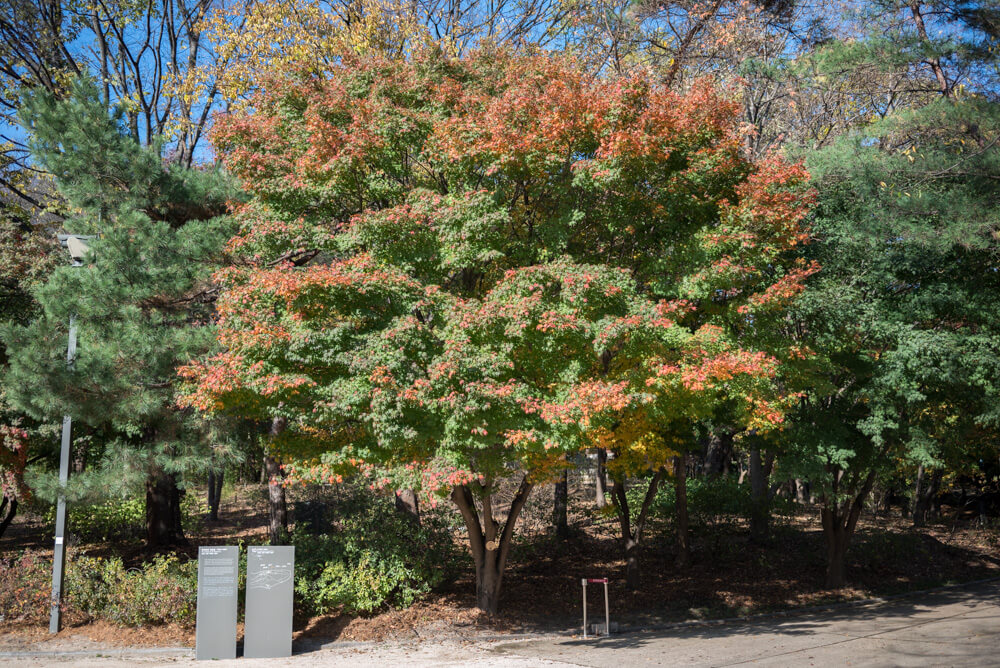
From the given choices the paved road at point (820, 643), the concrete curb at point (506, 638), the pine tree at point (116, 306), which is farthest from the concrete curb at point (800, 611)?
the pine tree at point (116, 306)

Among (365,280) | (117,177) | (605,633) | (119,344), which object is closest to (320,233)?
(365,280)

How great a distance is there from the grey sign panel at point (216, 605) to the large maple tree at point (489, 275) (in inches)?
65.5

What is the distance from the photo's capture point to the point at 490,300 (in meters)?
10.5

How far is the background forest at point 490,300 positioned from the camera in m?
10.5

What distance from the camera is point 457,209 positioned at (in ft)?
35.9

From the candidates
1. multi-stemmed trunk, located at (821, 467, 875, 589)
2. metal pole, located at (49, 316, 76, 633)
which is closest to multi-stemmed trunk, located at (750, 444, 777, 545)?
multi-stemmed trunk, located at (821, 467, 875, 589)

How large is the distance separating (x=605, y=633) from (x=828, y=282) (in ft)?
24.3

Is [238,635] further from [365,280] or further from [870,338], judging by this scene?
[870,338]

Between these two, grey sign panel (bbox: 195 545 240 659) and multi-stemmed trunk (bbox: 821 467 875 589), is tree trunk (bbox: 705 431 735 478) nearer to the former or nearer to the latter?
multi-stemmed trunk (bbox: 821 467 875 589)

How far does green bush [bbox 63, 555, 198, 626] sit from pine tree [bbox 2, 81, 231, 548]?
1445 millimetres

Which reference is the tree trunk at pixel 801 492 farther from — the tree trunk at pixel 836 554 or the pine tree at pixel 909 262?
the pine tree at pixel 909 262

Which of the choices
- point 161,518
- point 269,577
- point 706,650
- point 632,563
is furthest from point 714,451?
point 269,577

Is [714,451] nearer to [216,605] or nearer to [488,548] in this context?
[488,548]

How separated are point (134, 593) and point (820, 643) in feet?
35.7
